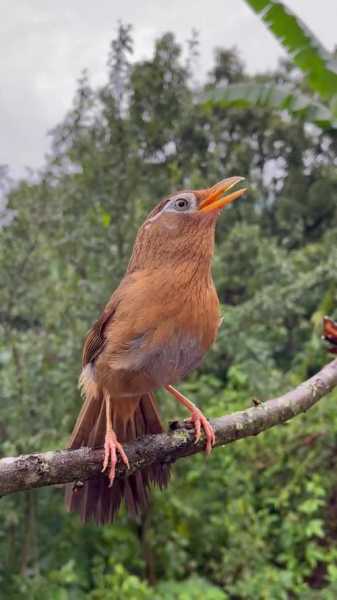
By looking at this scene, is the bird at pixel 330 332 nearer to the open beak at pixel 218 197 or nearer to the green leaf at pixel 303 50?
the open beak at pixel 218 197

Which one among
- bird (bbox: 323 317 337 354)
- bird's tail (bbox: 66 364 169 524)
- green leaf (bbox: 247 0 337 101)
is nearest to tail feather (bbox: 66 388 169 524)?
bird's tail (bbox: 66 364 169 524)

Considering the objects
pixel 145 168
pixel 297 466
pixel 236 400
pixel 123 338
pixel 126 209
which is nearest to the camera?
pixel 123 338

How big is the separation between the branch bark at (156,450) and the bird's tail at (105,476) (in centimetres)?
12

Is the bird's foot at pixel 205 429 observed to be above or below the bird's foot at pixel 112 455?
below

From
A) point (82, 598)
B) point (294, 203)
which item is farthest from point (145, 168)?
point (294, 203)

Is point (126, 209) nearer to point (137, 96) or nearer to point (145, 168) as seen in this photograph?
point (145, 168)

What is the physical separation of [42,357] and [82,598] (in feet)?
5.32

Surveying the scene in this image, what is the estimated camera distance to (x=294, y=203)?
7707mm

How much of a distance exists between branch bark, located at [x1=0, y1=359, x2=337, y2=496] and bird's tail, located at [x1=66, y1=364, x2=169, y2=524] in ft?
0.39

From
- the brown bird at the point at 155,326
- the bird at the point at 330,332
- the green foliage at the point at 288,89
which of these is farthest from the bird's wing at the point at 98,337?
the green foliage at the point at 288,89

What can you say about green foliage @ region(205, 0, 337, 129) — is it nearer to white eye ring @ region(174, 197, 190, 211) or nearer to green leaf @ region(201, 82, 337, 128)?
green leaf @ region(201, 82, 337, 128)

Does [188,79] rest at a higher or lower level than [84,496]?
higher

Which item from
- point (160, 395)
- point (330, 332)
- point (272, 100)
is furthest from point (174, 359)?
point (272, 100)

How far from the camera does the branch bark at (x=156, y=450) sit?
1310mm
